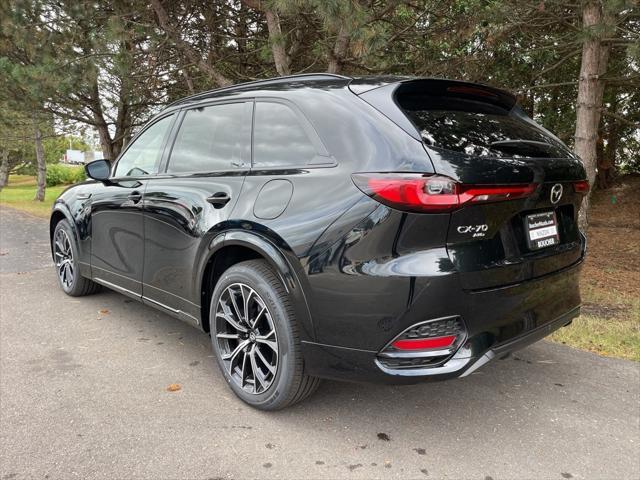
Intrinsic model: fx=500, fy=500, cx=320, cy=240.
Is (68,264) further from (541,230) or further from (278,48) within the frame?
(541,230)

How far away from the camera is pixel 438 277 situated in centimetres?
223

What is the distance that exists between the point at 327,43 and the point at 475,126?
532 cm

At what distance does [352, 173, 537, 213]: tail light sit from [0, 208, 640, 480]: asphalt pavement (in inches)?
49.3

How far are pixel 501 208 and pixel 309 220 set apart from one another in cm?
92

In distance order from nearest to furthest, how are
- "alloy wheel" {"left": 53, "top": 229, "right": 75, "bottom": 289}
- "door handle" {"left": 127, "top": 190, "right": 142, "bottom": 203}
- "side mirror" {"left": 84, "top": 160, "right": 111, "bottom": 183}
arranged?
"door handle" {"left": 127, "top": 190, "right": 142, "bottom": 203} < "side mirror" {"left": 84, "top": 160, "right": 111, "bottom": 183} < "alloy wheel" {"left": 53, "top": 229, "right": 75, "bottom": 289}

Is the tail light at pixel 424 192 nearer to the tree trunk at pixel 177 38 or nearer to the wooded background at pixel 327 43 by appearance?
the wooded background at pixel 327 43

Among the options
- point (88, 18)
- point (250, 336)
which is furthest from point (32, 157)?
point (250, 336)

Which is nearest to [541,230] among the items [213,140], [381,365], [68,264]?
[381,365]

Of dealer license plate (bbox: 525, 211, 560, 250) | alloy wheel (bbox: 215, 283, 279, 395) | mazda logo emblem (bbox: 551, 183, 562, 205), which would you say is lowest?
alloy wheel (bbox: 215, 283, 279, 395)

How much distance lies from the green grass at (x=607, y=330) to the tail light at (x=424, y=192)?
2.33 meters

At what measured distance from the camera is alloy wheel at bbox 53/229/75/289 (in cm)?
508

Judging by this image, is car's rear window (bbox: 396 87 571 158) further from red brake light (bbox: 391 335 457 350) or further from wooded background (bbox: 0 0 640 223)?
wooded background (bbox: 0 0 640 223)

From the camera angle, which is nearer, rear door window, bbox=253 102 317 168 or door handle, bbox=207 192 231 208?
rear door window, bbox=253 102 317 168

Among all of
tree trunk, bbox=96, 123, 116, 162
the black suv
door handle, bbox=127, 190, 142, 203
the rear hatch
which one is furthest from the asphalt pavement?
tree trunk, bbox=96, 123, 116, 162
